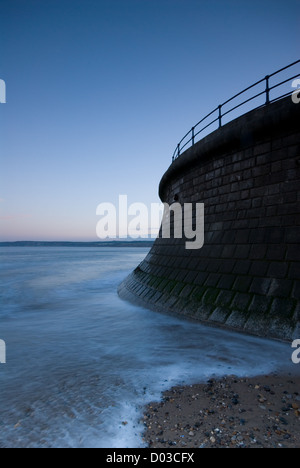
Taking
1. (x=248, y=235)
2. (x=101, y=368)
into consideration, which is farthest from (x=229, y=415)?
(x=248, y=235)

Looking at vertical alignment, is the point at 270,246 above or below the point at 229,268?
above

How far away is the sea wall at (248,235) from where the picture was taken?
5887 millimetres

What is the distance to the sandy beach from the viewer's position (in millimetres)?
2842

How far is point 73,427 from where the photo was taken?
3.27m

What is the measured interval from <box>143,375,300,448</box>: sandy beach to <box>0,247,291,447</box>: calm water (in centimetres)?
27

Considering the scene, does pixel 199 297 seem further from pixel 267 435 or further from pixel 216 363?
pixel 267 435

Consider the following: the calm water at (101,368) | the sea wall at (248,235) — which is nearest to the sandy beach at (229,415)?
the calm water at (101,368)

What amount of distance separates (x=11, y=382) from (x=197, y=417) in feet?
10.9

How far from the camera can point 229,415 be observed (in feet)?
10.8

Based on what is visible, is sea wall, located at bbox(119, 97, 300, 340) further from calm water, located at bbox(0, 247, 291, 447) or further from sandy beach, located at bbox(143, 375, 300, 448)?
sandy beach, located at bbox(143, 375, 300, 448)

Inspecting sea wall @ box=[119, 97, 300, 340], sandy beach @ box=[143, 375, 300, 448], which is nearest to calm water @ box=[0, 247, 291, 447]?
sandy beach @ box=[143, 375, 300, 448]

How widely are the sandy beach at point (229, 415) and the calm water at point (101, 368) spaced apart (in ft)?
0.90
